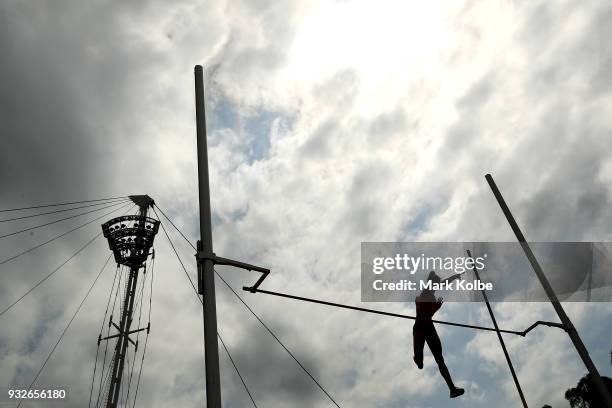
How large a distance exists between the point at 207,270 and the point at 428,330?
436cm

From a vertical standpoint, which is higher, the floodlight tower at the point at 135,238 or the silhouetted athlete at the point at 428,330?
the floodlight tower at the point at 135,238

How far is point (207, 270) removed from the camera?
19.6 feet

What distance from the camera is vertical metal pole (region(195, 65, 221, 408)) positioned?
4988mm

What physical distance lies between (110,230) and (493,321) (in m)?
29.4

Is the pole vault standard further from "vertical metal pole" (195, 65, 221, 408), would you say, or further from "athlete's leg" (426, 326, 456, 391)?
"athlete's leg" (426, 326, 456, 391)

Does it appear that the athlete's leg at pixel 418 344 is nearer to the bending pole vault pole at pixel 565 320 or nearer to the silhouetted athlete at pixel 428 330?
the silhouetted athlete at pixel 428 330

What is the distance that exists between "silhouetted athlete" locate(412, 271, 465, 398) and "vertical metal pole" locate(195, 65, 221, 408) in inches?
159

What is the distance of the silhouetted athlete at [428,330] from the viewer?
771 centimetres

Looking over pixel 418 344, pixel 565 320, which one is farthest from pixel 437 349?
pixel 565 320

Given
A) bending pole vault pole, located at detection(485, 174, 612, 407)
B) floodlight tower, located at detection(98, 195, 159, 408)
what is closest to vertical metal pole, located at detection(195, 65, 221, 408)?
bending pole vault pole, located at detection(485, 174, 612, 407)

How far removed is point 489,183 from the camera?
460 inches

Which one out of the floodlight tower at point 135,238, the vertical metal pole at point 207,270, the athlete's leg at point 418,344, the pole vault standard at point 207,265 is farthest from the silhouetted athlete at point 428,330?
the floodlight tower at point 135,238

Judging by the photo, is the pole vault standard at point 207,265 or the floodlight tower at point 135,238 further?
the floodlight tower at point 135,238

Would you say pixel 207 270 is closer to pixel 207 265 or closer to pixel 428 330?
pixel 207 265
